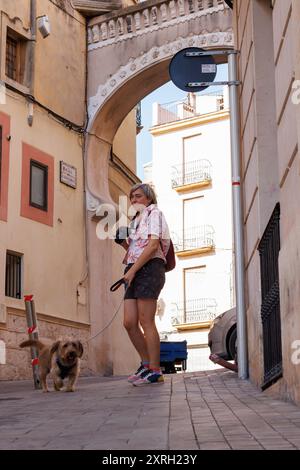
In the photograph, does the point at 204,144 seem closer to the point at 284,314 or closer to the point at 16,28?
the point at 16,28

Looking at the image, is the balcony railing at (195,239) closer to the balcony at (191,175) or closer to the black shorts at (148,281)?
the balcony at (191,175)

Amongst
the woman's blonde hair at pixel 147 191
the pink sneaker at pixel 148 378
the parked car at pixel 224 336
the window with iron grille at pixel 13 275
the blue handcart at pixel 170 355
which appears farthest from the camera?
the blue handcart at pixel 170 355

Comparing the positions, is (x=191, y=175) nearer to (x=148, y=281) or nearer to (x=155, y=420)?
(x=148, y=281)

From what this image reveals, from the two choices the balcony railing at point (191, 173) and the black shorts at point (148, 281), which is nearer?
the black shorts at point (148, 281)

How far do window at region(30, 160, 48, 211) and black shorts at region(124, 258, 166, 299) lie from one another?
29.7 ft

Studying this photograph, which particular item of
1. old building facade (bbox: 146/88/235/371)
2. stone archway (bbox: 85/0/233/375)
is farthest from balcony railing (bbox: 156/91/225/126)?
stone archway (bbox: 85/0/233/375)

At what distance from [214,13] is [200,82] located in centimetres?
853

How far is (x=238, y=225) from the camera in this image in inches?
389

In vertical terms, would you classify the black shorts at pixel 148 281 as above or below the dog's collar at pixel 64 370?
above

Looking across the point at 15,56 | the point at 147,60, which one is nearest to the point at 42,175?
the point at 15,56

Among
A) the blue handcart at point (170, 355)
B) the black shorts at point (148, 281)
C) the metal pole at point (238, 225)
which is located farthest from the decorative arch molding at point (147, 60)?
the black shorts at point (148, 281)

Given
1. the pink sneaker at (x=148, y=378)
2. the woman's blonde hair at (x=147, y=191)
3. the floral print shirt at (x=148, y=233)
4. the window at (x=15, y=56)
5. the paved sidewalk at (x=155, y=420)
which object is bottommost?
the paved sidewalk at (x=155, y=420)

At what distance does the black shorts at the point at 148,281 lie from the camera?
8.30 m

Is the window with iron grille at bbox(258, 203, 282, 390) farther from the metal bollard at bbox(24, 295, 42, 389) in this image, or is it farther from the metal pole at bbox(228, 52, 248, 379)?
the metal bollard at bbox(24, 295, 42, 389)
